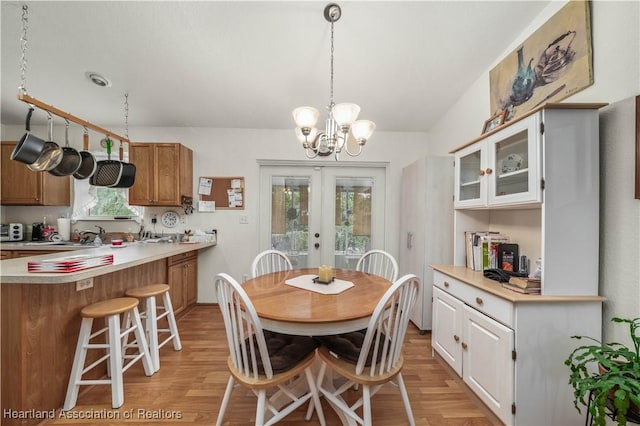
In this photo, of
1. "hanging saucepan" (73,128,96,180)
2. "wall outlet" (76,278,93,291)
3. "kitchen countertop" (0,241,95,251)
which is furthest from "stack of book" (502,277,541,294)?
"kitchen countertop" (0,241,95,251)

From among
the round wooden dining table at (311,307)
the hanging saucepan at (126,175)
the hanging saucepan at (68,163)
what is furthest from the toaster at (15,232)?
the round wooden dining table at (311,307)

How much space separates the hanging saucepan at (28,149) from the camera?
5.33ft

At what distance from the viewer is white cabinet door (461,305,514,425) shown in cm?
130

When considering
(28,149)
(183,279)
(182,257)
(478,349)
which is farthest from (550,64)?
(183,279)

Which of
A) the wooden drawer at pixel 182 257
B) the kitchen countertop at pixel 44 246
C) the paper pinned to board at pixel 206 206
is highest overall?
the paper pinned to board at pixel 206 206

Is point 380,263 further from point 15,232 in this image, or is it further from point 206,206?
point 15,232

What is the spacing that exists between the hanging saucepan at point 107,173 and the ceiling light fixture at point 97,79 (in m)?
0.70

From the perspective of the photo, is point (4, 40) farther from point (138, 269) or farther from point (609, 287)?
point (609, 287)

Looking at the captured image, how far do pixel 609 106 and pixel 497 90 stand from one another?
0.84 m

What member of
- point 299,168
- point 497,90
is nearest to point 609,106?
point 497,90

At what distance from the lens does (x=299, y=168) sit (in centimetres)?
347

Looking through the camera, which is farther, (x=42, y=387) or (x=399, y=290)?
(x=42, y=387)

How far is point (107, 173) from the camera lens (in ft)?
7.69

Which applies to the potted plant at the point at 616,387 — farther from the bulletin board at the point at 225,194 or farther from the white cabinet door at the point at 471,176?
the bulletin board at the point at 225,194
